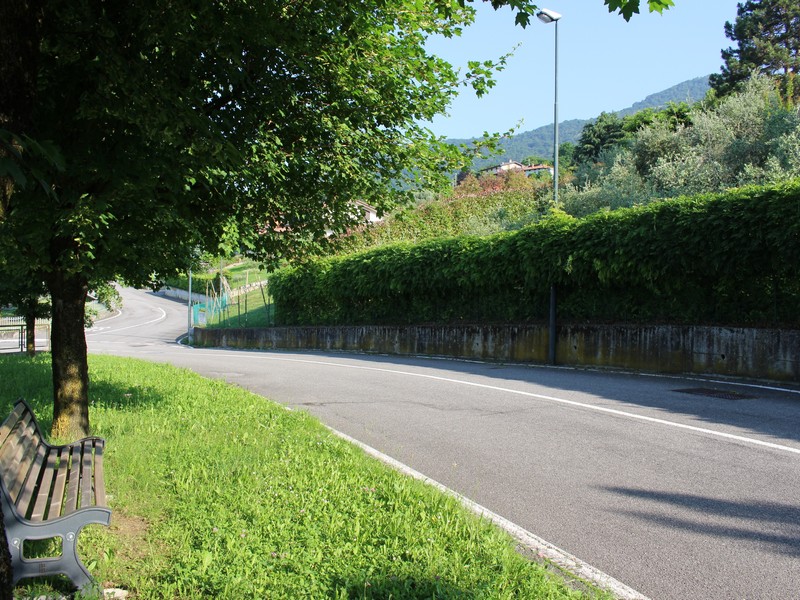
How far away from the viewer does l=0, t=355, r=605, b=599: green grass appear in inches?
145

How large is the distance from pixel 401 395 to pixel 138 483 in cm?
659

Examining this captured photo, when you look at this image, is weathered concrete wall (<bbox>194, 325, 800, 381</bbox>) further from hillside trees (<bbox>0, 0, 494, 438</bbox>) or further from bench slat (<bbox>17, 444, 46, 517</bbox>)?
bench slat (<bbox>17, 444, 46, 517</bbox>)

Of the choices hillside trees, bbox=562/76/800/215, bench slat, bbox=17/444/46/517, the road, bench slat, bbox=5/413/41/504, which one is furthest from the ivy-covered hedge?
hillside trees, bbox=562/76/800/215

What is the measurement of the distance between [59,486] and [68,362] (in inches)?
127

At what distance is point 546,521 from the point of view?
5.03 metres

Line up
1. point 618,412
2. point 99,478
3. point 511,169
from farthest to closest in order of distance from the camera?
point 511,169
point 618,412
point 99,478

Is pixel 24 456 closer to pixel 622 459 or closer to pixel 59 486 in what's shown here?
pixel 59 486

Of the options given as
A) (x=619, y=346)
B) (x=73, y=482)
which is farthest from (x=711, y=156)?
(x=73, y=482)

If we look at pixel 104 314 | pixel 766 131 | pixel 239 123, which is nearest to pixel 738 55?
pixel 766 131

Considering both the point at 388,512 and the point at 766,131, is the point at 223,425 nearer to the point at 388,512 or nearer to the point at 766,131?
the point at 388,512

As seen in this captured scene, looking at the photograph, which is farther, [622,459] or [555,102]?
[555,102]

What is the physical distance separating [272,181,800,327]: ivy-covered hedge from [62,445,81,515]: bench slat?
4.01 metres

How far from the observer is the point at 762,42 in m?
45.5

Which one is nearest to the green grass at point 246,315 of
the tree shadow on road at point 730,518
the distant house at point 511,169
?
the distant house at point 511,169
